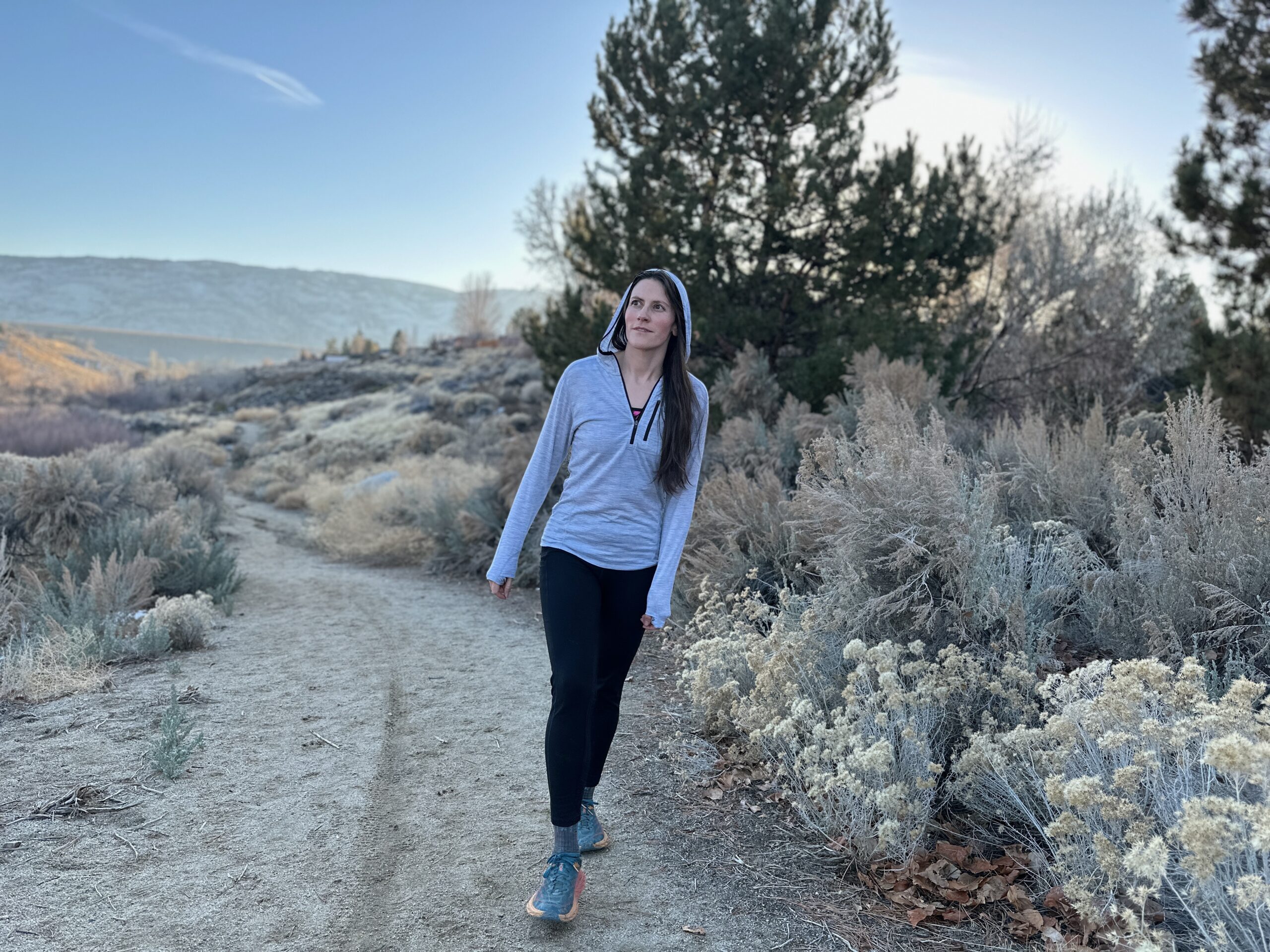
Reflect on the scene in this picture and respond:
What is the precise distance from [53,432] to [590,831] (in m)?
17.8

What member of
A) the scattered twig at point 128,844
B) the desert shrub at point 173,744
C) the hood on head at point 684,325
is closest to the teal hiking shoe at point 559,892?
the scattered twig at point 128,844

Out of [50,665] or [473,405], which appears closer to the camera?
[50,665]

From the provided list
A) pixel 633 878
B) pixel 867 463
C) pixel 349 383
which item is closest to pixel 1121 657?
pixel 867 463

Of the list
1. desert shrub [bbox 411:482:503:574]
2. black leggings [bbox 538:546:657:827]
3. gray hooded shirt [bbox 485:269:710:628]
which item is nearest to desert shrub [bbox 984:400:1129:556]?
gray hooded shirt [bbox 485:269:710:628]

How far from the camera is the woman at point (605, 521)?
274cm

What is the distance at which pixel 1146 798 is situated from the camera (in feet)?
8.34

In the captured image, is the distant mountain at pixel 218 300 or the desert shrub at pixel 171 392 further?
the distant mountain at pixel 218 300

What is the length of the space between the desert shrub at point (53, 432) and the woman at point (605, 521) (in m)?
13.1

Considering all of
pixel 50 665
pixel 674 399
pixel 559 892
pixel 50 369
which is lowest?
pixel 50 665

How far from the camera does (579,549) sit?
2.82 meters

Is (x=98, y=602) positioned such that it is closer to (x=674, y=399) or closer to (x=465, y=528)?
(x=465, y=528)

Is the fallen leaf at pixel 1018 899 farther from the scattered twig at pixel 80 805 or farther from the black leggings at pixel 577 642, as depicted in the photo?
the scattered twig at pixel 80 805

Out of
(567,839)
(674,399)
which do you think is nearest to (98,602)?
(567,839)

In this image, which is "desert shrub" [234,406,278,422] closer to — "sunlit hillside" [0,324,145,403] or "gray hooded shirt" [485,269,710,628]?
"sunlit hillside" [0,324,145,403]
